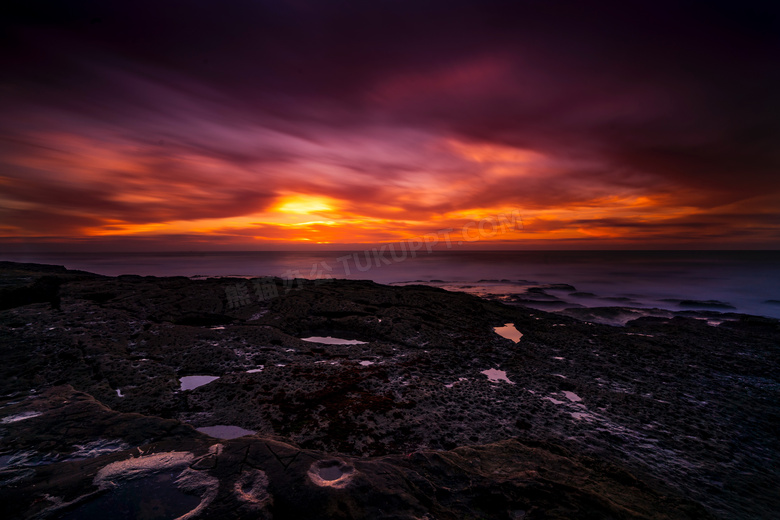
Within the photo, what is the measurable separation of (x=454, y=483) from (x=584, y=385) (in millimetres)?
5679

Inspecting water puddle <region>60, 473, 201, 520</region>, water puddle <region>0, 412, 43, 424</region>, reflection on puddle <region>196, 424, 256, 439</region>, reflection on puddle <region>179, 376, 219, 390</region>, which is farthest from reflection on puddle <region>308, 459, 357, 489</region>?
reflection on puddle <region>179, 376, 219, 390</region>

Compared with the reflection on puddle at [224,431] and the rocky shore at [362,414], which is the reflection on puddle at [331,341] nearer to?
the rocky shore at [362,414]

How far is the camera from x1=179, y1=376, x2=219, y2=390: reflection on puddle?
689cm

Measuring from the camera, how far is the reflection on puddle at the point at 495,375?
25.6ft

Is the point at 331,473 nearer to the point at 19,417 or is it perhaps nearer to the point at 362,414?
the point at 362,414

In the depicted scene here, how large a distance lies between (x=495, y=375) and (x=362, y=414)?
4123 mm

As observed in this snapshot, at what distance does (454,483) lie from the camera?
3639 mm

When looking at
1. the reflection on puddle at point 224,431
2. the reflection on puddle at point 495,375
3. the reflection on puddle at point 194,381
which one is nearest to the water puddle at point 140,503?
the reflection on puddle at point 224,431

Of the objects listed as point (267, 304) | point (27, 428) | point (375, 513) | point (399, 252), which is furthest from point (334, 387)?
point (399, 252)

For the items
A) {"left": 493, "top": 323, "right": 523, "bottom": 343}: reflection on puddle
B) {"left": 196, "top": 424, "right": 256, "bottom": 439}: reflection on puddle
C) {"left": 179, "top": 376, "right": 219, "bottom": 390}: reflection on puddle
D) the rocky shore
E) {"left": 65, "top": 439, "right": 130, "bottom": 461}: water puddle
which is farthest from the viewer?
{"left": 493, "top": 323, "right": 523, "bottom": 343}: reflection on puddle

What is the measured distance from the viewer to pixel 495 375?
8.22 meters

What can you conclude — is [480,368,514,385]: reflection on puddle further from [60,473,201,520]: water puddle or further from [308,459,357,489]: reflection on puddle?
[60,473,201,520]: water puddle

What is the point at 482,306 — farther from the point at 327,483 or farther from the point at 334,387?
the point at 327,483

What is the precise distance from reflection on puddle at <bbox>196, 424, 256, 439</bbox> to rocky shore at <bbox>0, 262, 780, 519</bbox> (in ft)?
0.21
